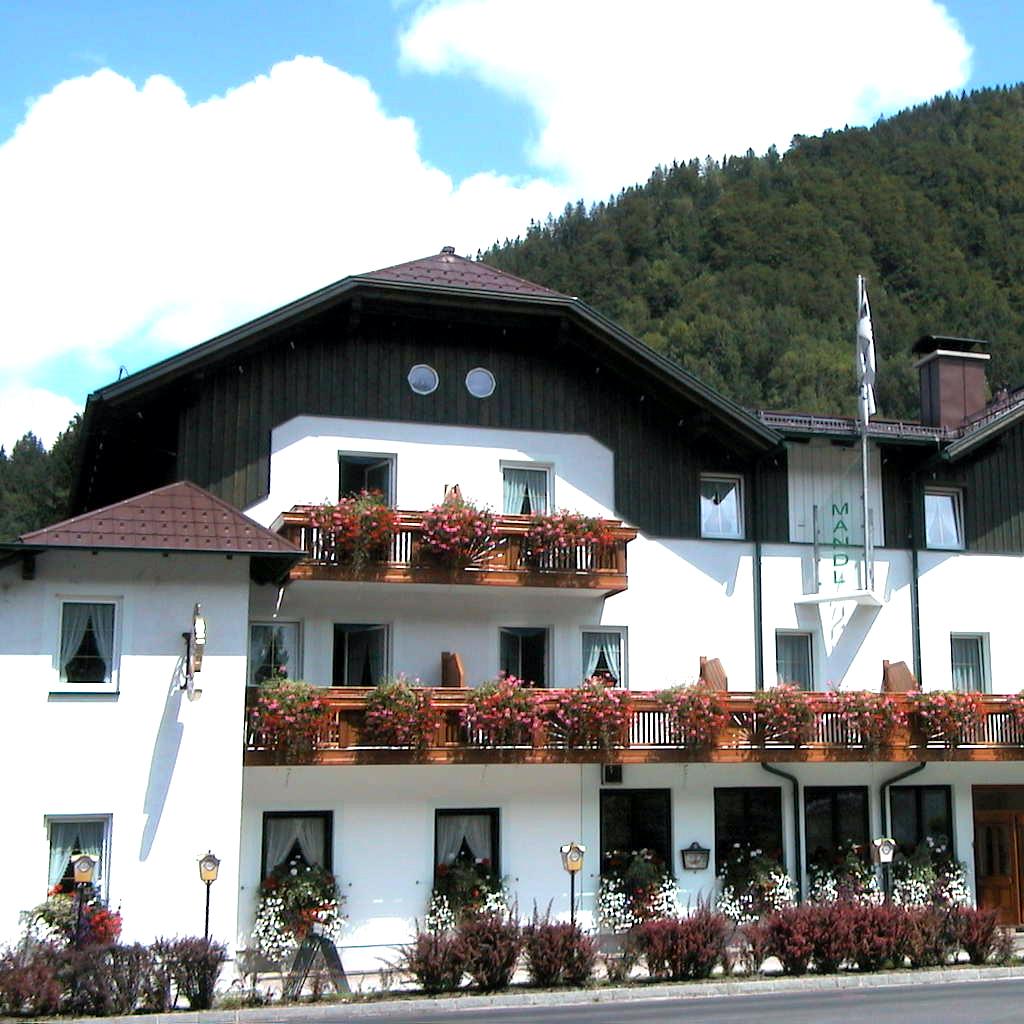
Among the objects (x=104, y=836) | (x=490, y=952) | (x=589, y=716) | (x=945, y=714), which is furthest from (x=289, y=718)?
(x=945, y=714)

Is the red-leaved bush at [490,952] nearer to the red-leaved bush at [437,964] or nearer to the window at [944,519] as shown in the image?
the red-leaved bush at [437,964]

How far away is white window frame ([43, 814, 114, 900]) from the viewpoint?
21781 mm

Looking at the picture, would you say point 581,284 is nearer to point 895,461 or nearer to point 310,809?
point 895,461

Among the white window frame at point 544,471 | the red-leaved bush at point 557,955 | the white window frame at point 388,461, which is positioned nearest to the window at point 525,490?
the white window frame at point 544,471

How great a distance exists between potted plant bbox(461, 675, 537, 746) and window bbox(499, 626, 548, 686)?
7.90 ft

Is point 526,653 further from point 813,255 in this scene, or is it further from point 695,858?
point 813,255

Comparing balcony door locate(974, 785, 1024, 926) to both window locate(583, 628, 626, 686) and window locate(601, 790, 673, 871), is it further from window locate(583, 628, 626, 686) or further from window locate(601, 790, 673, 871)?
window locate(583, 628, 626, 686)

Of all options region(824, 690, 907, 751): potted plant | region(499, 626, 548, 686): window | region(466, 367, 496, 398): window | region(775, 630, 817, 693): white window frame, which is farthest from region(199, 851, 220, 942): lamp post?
region(775, 630, 817, 693): white window frame

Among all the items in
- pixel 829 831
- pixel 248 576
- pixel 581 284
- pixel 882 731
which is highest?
pixel 581 284

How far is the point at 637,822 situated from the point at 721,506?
6.18m

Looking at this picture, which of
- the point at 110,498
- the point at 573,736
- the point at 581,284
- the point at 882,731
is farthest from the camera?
the point at 581,284

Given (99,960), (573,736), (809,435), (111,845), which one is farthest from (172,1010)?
(809,435)

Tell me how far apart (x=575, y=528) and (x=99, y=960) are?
34.3 ft

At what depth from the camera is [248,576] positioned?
2327 centimetres
